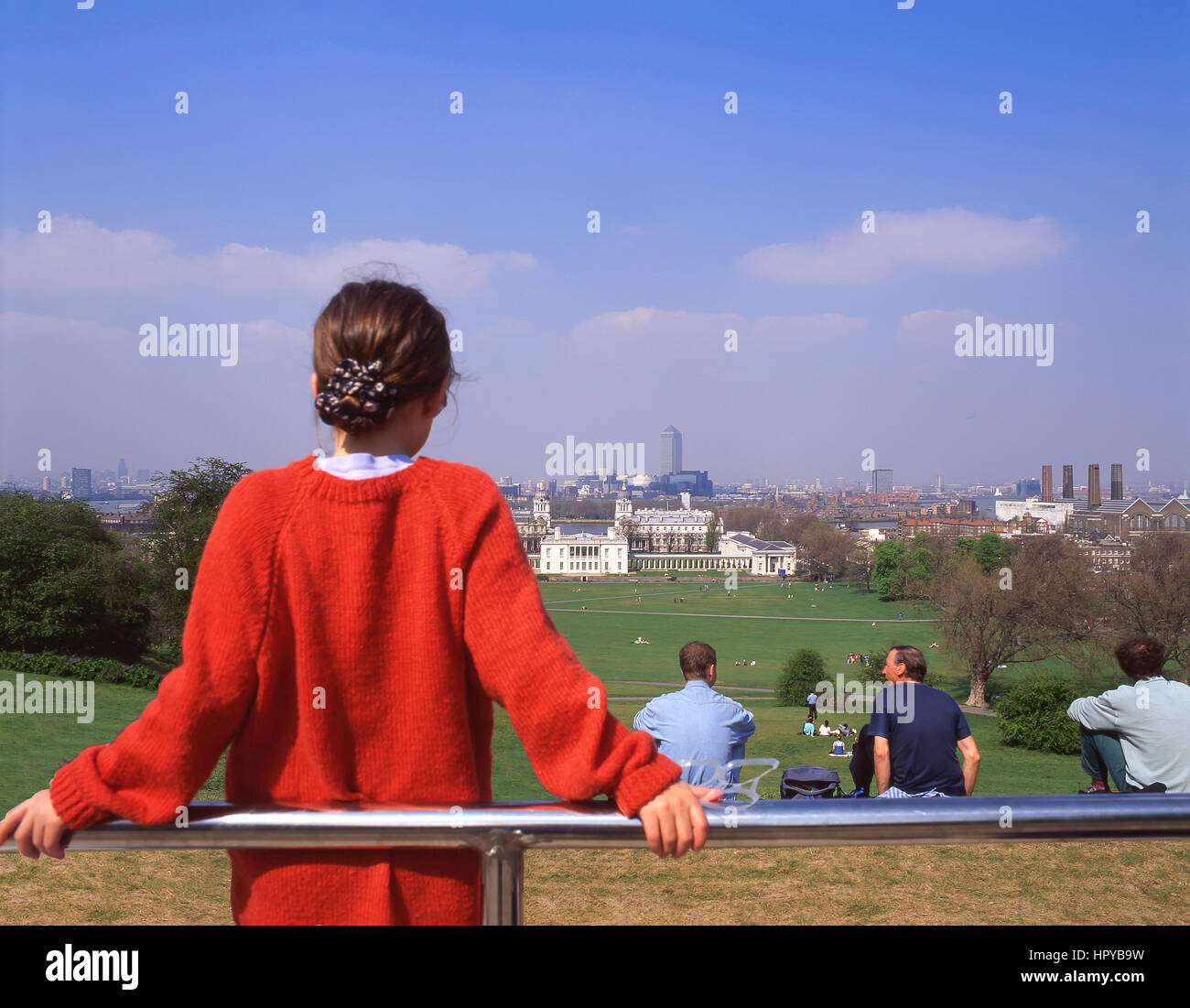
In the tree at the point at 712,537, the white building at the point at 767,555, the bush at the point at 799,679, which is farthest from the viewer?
the tree at the point at 712,537

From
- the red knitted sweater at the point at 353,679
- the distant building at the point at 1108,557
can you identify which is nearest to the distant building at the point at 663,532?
the distant building at the point at 1108,557

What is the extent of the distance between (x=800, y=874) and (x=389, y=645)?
3.93 metres

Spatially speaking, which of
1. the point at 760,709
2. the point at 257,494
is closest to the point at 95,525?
the point at 760,709

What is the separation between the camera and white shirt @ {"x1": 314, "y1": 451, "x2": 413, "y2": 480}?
5.13 ft

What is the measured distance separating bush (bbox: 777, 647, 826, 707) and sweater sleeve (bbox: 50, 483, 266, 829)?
36.5m

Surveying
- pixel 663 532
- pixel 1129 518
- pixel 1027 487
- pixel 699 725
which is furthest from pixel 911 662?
pixel 1027 487

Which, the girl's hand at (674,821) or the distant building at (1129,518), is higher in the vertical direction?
the girl's hand at (674,821)

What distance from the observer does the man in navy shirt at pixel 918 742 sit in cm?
508

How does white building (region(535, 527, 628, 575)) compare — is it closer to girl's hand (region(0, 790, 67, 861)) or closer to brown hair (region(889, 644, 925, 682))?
brown hair (region(889, 644, 925, 682))

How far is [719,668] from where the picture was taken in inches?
1885

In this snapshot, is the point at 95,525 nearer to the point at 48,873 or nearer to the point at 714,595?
the point at 48,873

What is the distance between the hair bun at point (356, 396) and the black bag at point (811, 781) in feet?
16.9

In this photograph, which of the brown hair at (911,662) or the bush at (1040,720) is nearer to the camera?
the brown hair at (911,662)

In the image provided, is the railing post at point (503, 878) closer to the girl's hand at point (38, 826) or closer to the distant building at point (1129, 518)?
the girl's hand at point (38, 826)
